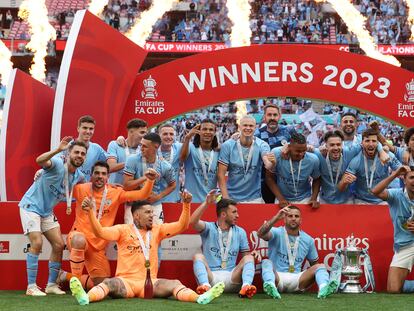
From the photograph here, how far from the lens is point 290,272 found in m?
8.80

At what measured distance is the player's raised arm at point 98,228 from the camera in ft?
26.4

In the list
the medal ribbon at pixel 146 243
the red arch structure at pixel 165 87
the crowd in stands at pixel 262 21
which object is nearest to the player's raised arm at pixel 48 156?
the medal ribbon at pixel 146 243

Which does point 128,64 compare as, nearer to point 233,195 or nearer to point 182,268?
point 233,195

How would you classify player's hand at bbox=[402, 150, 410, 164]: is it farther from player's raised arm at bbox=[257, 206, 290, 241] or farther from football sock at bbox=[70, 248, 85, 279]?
football sock at bbox=[70, 248, 85, 279]

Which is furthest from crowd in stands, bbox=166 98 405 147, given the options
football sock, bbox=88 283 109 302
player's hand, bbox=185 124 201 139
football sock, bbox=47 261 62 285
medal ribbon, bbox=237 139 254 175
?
football sock, bbox=88 283 109 302

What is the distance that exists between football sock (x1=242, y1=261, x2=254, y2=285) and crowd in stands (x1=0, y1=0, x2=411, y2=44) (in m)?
28.9

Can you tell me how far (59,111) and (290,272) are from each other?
157 inches

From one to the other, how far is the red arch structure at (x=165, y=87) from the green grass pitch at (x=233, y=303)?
10.3 feet

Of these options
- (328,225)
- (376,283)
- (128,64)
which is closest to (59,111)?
(128,64)

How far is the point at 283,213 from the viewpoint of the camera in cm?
855

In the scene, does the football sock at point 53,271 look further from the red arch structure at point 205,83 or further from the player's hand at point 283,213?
the player's hand at point 283,213

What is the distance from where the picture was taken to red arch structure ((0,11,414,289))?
11.0 metres

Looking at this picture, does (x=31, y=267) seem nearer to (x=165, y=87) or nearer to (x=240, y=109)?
(x=165, y=87)

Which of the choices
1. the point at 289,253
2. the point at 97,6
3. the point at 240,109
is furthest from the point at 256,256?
the point at 97,6
